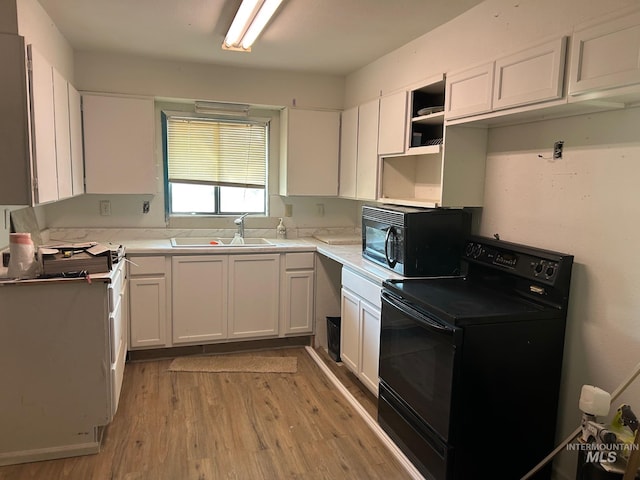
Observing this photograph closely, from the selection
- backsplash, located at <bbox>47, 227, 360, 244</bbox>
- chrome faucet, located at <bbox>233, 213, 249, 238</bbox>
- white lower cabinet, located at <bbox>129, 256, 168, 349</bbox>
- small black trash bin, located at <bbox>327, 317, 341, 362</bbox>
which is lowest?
small black trash bin, located at <bbox>327, 317, 341, 362</bbox>

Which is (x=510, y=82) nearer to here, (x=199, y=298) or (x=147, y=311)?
(x=199, y=298)

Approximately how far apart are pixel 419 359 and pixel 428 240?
729 millimetres

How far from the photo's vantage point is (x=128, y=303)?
11.2ft

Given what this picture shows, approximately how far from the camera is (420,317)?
216 centimetres

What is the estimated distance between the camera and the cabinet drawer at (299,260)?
3.75 m

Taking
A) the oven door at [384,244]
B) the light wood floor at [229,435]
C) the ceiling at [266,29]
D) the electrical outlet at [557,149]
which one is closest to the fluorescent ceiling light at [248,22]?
the ceiling at [266,29]

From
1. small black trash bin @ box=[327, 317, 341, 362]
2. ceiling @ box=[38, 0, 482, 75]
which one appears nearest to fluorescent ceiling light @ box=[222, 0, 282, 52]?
ceiling @ box=[38, 0, 482, 75]

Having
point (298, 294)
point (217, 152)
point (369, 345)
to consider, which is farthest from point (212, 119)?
point (369, 345)

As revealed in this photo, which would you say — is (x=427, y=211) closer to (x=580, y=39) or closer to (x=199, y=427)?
(x=580, y=39)

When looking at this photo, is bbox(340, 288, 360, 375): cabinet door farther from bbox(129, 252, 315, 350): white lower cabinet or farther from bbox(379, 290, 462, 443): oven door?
bbox(129, 252, 315, 350): white lower cabinet

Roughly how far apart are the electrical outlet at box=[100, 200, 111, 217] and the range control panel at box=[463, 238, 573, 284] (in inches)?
112

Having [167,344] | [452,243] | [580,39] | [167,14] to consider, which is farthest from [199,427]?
[580,39]

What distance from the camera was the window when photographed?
4027 millimetres

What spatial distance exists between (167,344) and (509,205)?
8.54ft
